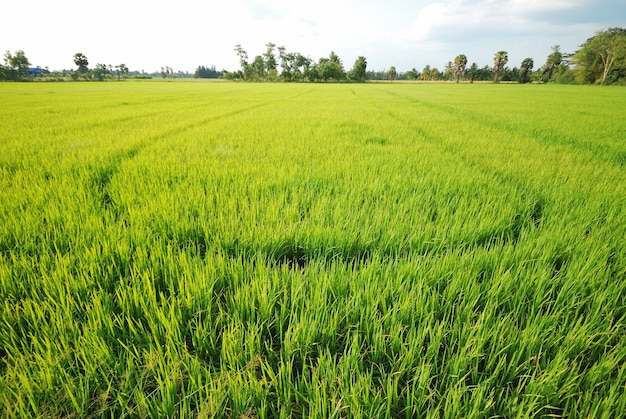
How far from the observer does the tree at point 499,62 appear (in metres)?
78.4

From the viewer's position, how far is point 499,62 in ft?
263

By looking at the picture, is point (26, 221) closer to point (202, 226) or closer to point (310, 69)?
point (202, 226)

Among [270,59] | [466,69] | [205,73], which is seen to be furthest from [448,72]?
[205,73]

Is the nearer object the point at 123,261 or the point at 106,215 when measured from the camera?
the point at 123,261

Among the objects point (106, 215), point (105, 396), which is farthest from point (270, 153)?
point (105, 396)

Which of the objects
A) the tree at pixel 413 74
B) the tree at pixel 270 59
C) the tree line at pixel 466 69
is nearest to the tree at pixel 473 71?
the tree line at pixel 466 69

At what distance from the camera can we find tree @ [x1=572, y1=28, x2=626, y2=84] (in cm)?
5103

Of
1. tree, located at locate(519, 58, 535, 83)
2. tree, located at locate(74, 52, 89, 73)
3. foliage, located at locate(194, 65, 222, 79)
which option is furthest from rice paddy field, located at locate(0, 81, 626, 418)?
foliage, located at locate(194, 65, 222, 79)

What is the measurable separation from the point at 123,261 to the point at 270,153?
8.88ft

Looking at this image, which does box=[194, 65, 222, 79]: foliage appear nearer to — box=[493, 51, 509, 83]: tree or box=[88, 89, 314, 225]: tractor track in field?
box=[493, 51, 509, 83]: tree

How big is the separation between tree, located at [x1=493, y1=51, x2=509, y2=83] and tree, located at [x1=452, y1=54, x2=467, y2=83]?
880 centimetres

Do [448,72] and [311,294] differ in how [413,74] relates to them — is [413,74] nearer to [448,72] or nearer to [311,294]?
[448,72]

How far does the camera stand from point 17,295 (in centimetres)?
119

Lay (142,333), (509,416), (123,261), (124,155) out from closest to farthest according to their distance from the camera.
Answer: (509,416)
(142,333)
(123,261)
(124,155)
